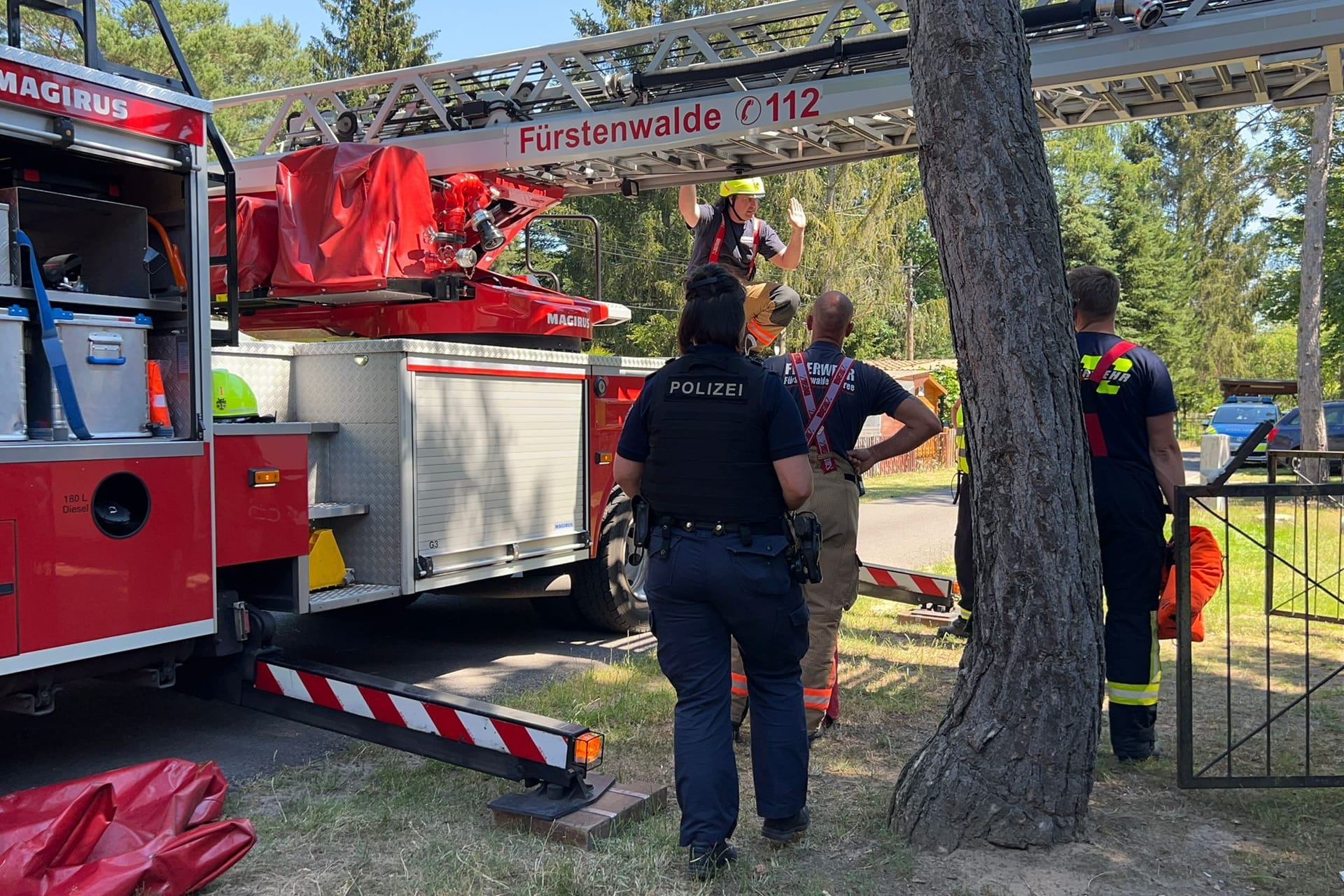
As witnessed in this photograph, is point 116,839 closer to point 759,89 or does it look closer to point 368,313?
point 368,313

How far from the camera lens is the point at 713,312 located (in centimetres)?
362

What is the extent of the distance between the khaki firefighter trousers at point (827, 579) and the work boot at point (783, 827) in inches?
39.5

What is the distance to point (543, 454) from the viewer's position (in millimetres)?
6715

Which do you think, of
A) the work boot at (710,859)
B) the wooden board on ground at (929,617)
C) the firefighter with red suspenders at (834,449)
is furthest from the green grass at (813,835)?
the wooden board on ground at (929,617)

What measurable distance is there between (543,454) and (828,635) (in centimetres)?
258

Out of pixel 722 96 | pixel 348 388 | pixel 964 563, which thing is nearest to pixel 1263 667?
pixel 964 563

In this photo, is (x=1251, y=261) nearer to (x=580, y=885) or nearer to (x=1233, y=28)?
(x=1233, y=28)

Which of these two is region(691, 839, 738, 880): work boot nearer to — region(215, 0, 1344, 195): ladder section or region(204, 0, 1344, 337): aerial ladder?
region(204, 0, 1344, 337): aerial ladder

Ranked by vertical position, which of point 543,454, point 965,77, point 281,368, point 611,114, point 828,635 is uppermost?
point 611,114

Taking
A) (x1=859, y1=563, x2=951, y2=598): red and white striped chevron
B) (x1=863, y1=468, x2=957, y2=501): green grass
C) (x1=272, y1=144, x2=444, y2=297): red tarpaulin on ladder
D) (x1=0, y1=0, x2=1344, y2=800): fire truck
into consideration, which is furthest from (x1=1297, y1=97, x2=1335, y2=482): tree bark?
(x1=272, y1=144, x2=444, y2=297): red tarpaulin on ladder

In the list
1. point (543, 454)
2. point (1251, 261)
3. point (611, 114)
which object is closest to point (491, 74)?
point (611, 114)

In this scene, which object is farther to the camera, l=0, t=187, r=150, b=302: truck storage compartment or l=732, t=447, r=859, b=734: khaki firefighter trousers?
l=732, t=447, r=859, b=734: khaki firefighter trousers

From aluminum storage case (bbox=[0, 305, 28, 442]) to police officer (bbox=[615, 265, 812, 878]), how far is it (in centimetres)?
220

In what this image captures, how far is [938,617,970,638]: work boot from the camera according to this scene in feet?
21.9
